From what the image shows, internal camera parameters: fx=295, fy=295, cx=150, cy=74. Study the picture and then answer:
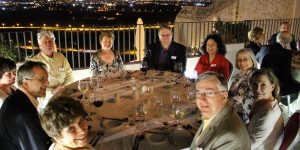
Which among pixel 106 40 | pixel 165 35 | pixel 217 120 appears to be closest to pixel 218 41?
pixel 165 35

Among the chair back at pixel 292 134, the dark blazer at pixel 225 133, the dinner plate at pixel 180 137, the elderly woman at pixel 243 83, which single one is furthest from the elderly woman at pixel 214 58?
the dark blazer at pixel 225 133

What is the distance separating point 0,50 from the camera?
195 inches

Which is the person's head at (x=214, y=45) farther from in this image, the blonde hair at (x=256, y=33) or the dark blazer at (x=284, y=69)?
the blonde hair at (x=256, y=33)

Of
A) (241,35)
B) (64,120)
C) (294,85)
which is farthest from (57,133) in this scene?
(241,35)

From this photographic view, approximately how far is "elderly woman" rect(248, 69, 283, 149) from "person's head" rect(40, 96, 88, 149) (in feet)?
4.34

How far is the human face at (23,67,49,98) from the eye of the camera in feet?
7.54

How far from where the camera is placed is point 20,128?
6.41 feet

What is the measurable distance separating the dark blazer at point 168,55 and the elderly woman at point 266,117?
6.77 ft

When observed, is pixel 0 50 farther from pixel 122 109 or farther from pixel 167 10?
pixel 167 10

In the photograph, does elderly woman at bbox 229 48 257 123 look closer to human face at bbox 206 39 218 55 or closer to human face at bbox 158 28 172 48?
human face at bbox 206 39 218 55

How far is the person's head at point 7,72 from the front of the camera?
106 inches

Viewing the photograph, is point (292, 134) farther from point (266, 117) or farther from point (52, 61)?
point (52, 61)

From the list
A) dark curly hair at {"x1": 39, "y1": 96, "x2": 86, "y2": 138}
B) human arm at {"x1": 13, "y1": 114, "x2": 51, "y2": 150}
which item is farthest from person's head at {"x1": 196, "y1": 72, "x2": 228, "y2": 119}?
human arm at {"x1": 13, "y1": 114, "x2": 51, "y2": 150}

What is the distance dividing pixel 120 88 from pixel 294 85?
7.68ft
